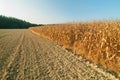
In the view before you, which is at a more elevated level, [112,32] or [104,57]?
[112,32]

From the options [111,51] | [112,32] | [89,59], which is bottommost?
[89,59]

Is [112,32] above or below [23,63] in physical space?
above

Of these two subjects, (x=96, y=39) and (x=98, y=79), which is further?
(x=96, y=39)

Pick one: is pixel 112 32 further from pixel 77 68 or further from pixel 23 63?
pixel 23 63

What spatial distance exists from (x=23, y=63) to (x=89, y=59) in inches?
145

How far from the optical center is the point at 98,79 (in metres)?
7.71

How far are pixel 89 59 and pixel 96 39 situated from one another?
1.17 meters

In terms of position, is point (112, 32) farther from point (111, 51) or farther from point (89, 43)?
point (89, 43)

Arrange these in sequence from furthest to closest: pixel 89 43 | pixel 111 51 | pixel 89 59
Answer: pixel 89 43
pixel 89 59
pixel 111 51

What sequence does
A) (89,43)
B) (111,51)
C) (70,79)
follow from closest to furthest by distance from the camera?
(70,79), (111,51), (89,43)

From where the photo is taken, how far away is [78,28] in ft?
54.4

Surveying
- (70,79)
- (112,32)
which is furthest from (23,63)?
(112,32)

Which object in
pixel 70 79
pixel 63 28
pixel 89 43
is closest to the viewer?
pixel 70 79

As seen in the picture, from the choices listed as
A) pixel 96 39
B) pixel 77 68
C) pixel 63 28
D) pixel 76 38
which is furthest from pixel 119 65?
pixel 63 28
